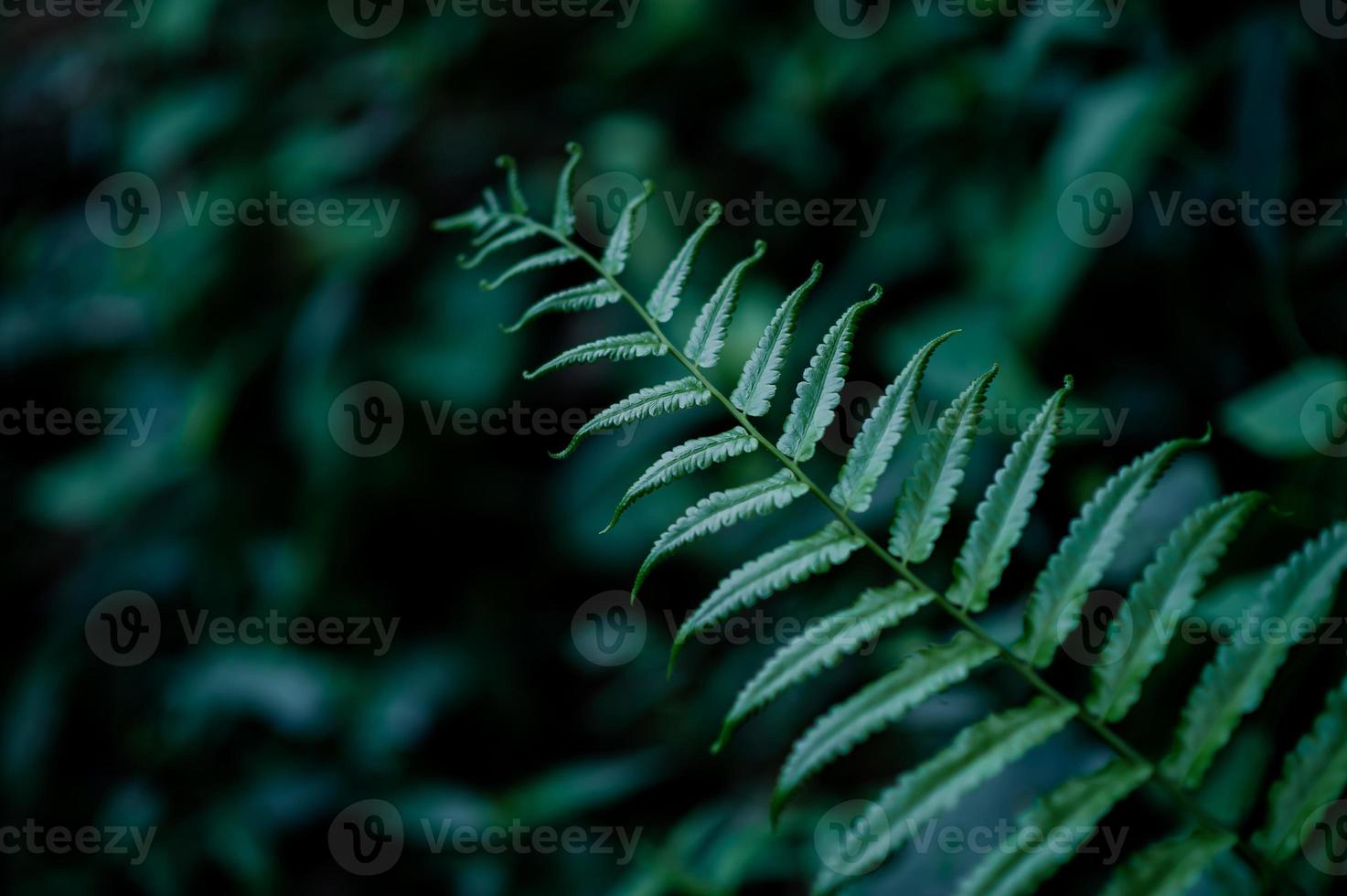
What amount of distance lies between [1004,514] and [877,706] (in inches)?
7.5

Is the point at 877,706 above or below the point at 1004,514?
below

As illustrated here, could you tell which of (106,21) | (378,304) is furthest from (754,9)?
(106,21)

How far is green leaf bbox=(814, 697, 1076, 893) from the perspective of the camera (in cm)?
62

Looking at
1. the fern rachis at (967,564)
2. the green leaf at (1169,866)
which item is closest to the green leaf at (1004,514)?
the fern rachis at (967,564)

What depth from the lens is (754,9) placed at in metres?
2.08

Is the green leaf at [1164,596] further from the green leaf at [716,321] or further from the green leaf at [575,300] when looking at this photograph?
the green leaf at [575,300]

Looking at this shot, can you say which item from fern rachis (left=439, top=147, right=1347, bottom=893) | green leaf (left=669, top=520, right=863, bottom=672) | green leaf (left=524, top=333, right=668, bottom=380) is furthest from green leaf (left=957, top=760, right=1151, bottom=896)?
green leaf (left=524, top=333, right=668, bottom=380)

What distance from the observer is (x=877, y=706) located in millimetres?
652

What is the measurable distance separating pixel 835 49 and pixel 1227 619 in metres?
1.41

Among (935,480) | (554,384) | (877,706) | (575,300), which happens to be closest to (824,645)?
(877,706)

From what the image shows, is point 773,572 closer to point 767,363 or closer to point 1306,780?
point 767,363

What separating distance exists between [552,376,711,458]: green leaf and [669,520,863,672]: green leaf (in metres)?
0.14

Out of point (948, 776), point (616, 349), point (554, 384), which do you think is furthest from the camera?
point (554, 384)

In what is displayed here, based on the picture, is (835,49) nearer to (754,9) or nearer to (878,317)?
(754,9)
